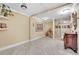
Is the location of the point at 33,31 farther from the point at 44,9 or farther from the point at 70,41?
the point at 70,41

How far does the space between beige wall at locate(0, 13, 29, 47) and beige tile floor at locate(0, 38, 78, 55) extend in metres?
0.16

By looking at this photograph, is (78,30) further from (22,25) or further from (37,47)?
(22,25)

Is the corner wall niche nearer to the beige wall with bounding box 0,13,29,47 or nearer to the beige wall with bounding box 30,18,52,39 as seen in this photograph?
the beige wall with bounding box 0,13,29,47

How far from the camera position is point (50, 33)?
268cm

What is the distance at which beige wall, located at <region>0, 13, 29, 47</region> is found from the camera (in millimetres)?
2502

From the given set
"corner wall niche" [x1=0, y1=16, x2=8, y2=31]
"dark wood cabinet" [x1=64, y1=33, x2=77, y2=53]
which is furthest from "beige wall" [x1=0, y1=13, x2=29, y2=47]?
"dark wood cabinet" [x1=64, y1=33, x2=77, y2=53]

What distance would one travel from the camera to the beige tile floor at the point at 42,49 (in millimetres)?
2486

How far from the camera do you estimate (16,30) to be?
2633 millimetres

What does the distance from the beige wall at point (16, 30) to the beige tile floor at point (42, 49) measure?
0.16 m

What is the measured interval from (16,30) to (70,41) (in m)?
1.19

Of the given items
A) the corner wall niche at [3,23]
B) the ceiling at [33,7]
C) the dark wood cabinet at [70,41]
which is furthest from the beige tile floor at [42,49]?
the ceiling at [33,7]

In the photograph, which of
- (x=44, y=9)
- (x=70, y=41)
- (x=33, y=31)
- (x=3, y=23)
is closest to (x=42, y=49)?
(x=33, y=31)

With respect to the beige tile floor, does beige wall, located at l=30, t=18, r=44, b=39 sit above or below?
above

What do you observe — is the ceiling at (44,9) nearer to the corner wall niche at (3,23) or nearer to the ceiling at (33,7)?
the ceiling at (33,7)
